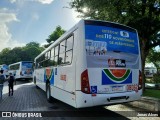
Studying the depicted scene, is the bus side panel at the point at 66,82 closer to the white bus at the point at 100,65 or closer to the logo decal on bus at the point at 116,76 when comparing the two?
the white bus at the point at 100,65

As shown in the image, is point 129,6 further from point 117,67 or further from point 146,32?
point 117,67

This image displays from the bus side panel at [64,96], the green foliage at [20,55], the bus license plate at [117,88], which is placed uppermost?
the green foliage at [20,55]

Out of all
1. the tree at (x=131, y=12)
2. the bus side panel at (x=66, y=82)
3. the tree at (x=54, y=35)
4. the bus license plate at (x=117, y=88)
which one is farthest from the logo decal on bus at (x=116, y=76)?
the tree at (x=54, y=35)

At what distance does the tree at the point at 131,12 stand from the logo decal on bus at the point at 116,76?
7538mm

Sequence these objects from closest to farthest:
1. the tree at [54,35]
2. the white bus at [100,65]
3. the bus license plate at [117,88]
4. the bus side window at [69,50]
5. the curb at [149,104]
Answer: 1. the white bus at [100,65]
2. the bus license plate at [117,88]
3. the bus side window at [69,50]
4. the curb at [149,104]
5. the tree at [54,35]

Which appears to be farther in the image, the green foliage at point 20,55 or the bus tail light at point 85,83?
the green foliage at point 20,55

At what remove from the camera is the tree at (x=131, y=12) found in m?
15.6

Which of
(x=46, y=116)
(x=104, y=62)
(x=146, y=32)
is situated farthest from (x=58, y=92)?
(x=146, y=32)

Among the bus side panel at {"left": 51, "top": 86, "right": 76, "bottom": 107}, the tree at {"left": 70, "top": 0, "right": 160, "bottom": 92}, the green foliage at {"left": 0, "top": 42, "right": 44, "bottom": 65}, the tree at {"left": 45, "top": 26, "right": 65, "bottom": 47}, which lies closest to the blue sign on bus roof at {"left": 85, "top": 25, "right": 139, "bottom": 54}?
the bus side panel at {"left": 51, "top": 86, "right": 76, "bottom": 107}

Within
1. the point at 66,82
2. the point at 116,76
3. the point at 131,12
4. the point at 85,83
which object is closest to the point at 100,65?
the point at 116,76

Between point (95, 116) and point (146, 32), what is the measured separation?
10327 mm

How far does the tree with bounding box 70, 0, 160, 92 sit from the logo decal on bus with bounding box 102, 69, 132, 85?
754cm

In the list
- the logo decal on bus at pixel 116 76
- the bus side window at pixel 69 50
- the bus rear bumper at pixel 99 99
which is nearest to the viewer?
the bus rear bumper at pixel 99 99

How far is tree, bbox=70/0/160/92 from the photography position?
15.6m
